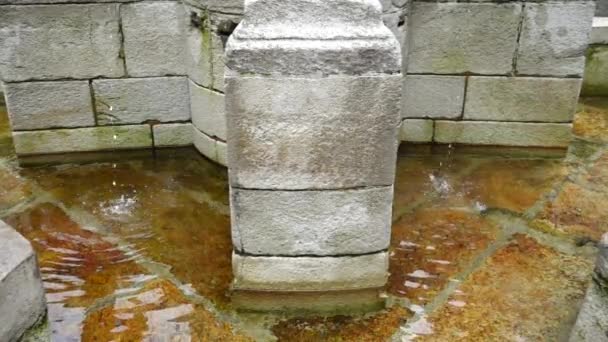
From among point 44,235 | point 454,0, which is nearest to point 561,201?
point 454,0

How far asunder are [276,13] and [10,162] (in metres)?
2.72

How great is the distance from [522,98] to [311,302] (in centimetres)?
227

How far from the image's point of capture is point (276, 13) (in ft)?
7.48

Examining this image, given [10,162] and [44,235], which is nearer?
[44,235]

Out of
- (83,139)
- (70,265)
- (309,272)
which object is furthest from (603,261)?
(83,139)

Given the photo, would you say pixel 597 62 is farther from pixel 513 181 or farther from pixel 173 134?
pixel 173 134

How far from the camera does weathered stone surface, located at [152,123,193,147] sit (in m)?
4.15

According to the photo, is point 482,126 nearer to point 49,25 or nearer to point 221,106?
point 221,106

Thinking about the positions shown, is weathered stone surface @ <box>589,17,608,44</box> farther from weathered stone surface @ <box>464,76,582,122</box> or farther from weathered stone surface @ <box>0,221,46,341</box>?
weathered stone surface @ <box>0,221,46,341</box>

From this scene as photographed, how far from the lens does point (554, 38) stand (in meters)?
3.93

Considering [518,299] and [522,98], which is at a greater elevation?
[522,98]

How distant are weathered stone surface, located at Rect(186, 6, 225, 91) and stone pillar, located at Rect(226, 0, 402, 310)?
4.36 ft

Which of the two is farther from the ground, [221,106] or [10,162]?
[221,106]

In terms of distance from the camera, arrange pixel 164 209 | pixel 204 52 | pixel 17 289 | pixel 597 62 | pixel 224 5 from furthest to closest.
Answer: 1. pixel 597 62
2. pixel 204 52
3. pixel 164 209
4. pixel 224 5
5. pixel 17 289
